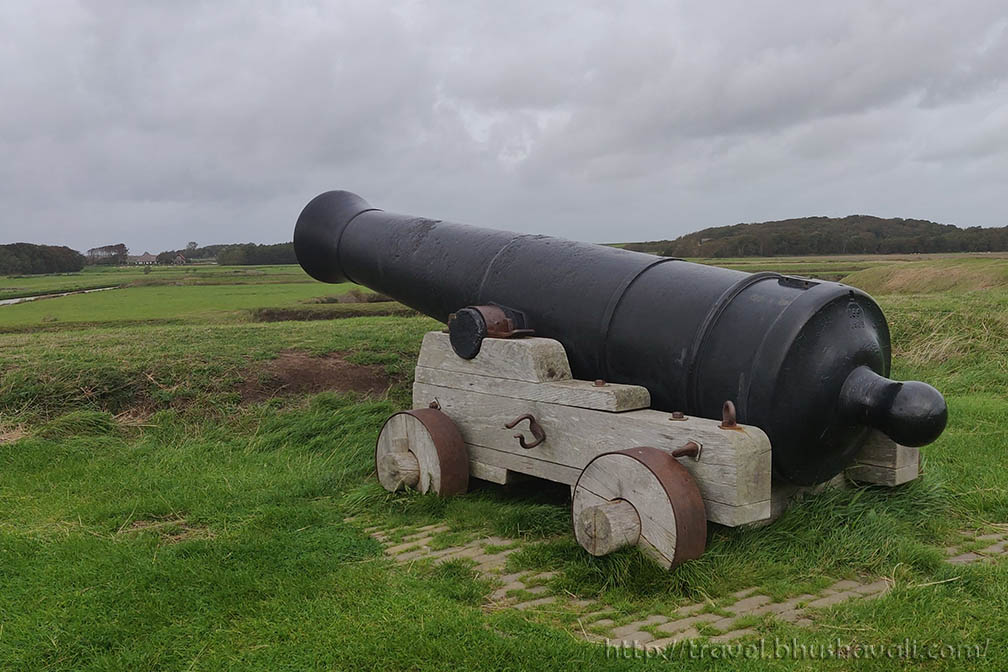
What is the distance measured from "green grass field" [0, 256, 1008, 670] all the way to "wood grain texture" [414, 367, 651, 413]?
0.60 metres

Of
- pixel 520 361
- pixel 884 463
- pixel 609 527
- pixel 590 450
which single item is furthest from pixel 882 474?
pixel 520 361

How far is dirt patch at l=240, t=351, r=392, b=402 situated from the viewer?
733 cm

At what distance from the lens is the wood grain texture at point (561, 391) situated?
13.2 ft

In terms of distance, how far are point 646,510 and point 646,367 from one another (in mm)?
801

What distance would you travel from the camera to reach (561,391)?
4.26 m

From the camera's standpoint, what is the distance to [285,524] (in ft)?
14.6

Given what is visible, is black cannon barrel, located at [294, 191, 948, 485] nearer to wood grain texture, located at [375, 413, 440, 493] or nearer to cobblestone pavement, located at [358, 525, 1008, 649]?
cobblestone pavement, located at [358, 525, 1008, 649]

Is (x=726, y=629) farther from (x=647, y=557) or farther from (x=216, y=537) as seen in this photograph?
(x=216, y=537)

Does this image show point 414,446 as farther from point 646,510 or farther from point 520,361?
point 646,510

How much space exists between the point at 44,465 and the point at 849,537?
16.5 feet

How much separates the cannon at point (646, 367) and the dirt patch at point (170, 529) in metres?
1.03

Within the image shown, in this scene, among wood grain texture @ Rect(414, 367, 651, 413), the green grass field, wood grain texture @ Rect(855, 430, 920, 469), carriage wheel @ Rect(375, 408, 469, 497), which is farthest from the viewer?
carriage wheel @ Rect(375, 408, 469, 497)

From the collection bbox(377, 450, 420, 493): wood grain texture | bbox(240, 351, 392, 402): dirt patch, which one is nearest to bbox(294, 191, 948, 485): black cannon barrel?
bbox(377, 450, 420, 493): wood grain texture

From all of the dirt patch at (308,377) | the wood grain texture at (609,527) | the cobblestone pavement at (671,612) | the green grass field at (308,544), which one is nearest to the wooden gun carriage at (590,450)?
the wood grain texture at (609,527)
